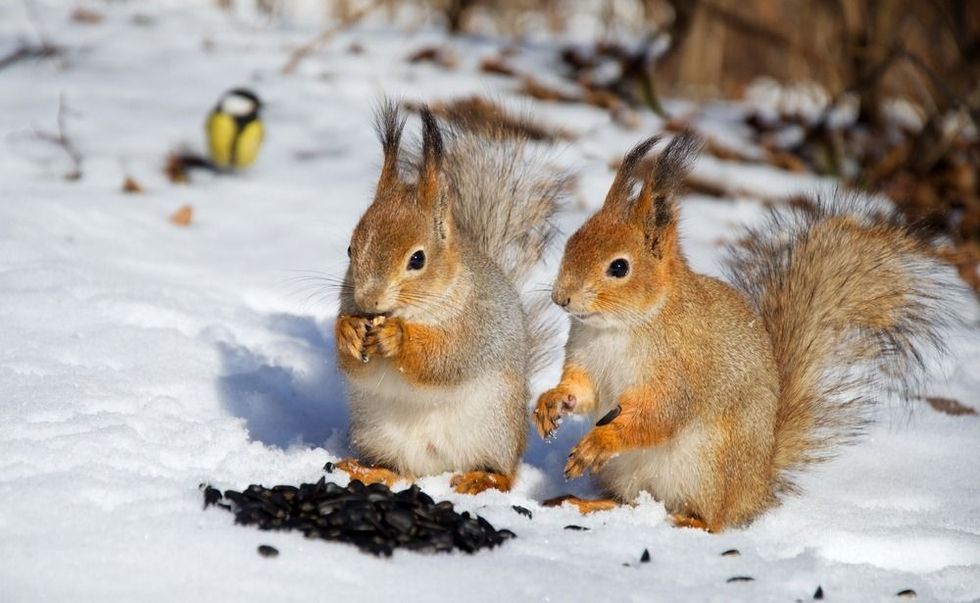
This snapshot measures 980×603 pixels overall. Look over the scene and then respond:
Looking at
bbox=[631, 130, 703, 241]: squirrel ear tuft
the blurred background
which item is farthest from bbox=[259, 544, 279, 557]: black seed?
the blurred background

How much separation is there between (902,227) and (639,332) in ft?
3.52

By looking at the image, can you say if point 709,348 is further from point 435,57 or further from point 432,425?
point 435,57

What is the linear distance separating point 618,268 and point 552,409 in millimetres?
415

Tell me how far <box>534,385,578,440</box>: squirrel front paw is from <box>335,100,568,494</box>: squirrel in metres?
0.17

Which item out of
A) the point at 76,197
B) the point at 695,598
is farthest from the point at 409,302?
the point at 76,197

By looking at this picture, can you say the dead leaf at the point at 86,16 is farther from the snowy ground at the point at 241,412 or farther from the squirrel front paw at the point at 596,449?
the squirrel front paw at the point at 596,449

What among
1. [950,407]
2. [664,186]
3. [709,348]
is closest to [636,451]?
[709,348]

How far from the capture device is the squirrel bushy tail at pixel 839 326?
349 cm

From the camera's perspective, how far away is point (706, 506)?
125 inches

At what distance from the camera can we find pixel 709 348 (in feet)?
10.5

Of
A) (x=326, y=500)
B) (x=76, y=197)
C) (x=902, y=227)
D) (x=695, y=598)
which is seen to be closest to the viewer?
(x=695, y=598)

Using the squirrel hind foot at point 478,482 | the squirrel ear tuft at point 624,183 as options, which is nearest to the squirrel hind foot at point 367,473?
the squirrel hind foot at point 478,482

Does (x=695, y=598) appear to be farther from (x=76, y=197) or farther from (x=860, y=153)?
(x=860, y=153)

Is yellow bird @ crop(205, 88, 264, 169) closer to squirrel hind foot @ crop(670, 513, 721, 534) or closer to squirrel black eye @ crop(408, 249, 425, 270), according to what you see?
squirrel black eye @ crop(408, 249, 425, 270)
